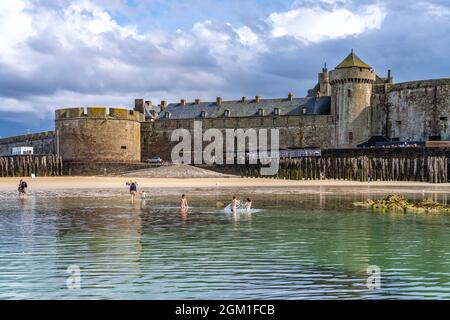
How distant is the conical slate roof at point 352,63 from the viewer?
6391 centimetres

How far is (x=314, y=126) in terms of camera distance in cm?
6744

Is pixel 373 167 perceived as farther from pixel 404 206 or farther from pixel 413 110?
pixel 404 206

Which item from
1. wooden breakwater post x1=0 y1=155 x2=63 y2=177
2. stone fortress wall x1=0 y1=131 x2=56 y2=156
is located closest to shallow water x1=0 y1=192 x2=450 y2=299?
wooden breakwater post x1=0 y1=155 x2=63 y2=177

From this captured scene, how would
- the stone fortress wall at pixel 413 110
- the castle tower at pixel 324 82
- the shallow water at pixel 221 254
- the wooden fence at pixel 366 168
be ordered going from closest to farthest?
the shallow water at pixel 221 254, the wooden fence at pixel 366 168, the stone fortress wall at pixel 413 110, the castle tower at pixel 324 82

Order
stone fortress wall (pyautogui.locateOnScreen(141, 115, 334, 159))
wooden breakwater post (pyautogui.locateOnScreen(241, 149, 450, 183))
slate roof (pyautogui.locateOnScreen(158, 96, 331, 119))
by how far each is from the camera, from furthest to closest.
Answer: slate roof (pyautogui.locateOnScreen(158, 96, 331, 119)), stone fortress wall (pyautogui.locateOnScreen(141, 115, 334, 159)), wooden breakwater post (pyautogui.locateOnScreen(241, 149, 450, 183))

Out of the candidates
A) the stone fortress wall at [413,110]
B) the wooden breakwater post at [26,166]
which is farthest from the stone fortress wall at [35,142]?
the stone fortress wall at [413,110]

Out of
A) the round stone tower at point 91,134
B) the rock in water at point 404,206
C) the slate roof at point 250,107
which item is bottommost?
the rock in water at point 404,206

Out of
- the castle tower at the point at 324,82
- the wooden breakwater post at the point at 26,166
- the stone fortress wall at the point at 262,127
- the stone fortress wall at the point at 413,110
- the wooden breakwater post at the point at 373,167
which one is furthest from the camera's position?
the castle tower at the point at 324,82

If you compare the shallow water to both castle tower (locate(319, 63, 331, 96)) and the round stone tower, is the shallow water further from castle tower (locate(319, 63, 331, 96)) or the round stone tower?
castle tower (locate(319, 63, 331, 96))

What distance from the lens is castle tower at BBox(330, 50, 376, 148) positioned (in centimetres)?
6400

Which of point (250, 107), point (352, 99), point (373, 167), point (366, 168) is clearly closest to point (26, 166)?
point (250, 107)

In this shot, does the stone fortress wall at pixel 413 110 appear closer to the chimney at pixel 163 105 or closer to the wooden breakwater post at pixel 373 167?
the wooden breakwater post at pixel 373 167

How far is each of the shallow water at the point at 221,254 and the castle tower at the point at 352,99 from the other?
142ft

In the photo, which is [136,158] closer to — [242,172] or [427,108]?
[242,172]
